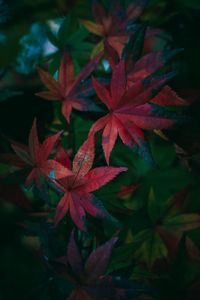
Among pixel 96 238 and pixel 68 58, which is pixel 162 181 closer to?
pixel 96 238

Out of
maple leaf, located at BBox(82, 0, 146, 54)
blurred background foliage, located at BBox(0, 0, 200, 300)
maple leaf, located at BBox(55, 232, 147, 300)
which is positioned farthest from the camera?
maple leaf, located at BBox(82, 0, 146, 54)

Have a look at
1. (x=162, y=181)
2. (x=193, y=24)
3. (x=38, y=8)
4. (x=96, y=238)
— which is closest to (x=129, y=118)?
(x=96, y=238)

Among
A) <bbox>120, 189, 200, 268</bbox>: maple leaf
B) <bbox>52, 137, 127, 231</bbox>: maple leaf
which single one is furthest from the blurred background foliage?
<bbox>52, 137, 127, 231</bbox>: maple leaf

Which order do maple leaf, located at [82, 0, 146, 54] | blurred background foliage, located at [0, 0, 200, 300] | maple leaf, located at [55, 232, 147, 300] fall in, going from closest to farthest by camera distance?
maple leaf, located at [55, 232, 147, 300]
blurred background foliage, located at [0, 0, 200, 300]
maple leaf, located at [82, 0, 146, 54]

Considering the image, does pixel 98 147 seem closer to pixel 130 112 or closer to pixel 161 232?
pixel 130 112

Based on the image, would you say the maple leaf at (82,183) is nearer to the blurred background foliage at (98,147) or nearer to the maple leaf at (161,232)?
the blurred background foliage at (98,147)

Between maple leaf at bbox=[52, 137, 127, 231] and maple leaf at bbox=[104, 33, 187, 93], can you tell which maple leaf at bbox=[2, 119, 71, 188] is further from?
maple leaf at bbox=[104, 33, 187, 93]

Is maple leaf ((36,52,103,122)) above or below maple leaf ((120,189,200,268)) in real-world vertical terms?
above

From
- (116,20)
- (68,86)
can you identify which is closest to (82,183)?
(68,86)
